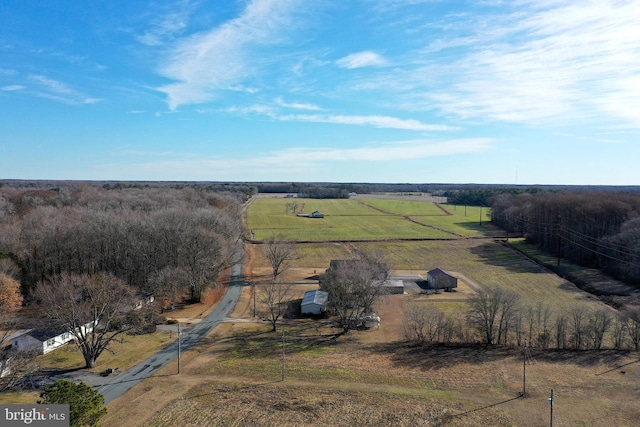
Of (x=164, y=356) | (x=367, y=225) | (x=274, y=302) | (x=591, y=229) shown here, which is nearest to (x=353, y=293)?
(x=274, y=302)

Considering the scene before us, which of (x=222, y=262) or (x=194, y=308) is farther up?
(x=222, y=262)

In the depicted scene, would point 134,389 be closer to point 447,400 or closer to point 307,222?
point 447,400

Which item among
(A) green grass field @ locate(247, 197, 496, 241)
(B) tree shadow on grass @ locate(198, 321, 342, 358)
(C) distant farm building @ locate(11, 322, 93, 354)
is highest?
(A) green grass field @ locate(247, 197, 496, 241)

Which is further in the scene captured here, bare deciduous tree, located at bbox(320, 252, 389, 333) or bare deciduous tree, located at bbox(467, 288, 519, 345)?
bare deciduous tree, located at bbox(320, 252, 389, 333)

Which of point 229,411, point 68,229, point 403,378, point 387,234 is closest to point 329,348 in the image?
point 403,378

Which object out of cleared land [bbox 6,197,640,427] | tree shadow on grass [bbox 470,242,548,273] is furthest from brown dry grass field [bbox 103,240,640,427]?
tree shadow on grass [bbox 470,242,548,273]

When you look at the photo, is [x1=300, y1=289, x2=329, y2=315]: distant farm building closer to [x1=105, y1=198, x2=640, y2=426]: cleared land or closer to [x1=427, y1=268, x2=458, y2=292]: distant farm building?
[x1=105, y1=198, x2=640, y2=426]: cleared land
